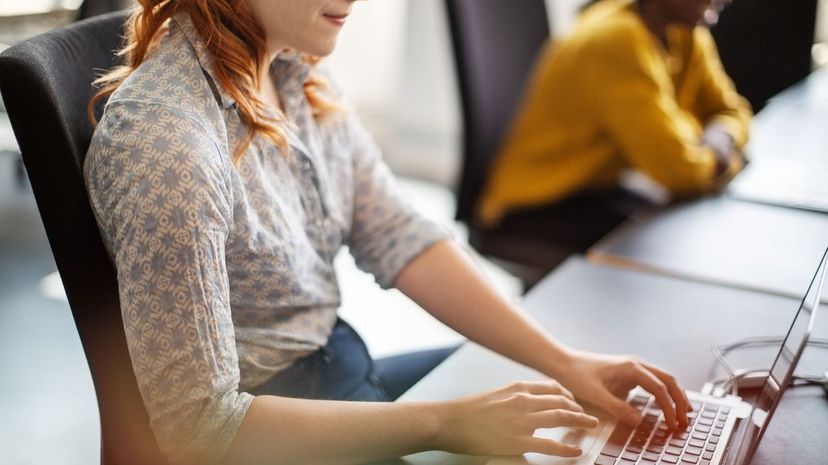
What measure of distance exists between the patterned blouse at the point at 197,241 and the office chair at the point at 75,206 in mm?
24

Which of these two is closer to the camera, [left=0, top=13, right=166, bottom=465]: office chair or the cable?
[left=0, top=13, right=166, bottom=465]: office chair

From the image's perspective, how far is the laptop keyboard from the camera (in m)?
0.90

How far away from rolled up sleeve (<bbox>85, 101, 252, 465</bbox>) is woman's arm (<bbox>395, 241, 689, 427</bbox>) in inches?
14.5

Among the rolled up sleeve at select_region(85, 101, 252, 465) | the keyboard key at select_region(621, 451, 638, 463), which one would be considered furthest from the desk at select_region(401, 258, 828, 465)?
the rolled up sleeve at select_region(85, 101, 252, 465)

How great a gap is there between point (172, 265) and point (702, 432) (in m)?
0.57

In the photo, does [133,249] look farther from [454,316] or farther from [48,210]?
[454,316]

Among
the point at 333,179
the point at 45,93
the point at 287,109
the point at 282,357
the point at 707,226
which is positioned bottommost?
the point at 707,226

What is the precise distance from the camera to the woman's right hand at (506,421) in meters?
0.88

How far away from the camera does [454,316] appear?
3.82 ft

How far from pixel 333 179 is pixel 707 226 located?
70 cm

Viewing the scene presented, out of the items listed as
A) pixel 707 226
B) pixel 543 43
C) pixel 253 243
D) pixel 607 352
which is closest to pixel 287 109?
pixel 253 243

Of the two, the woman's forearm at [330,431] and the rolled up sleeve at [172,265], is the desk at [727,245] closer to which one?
the woman's forearm at [330,431]

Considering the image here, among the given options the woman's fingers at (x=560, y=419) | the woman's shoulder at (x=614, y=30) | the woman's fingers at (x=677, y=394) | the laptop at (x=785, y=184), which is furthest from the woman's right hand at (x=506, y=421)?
the woman's shoulder at (x=614, y=30)

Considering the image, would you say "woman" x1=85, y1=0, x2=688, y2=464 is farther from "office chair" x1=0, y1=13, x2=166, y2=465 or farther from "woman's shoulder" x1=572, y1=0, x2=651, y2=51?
"woman's shoulder" x1=572, y1=0, x2=651, y2=51
